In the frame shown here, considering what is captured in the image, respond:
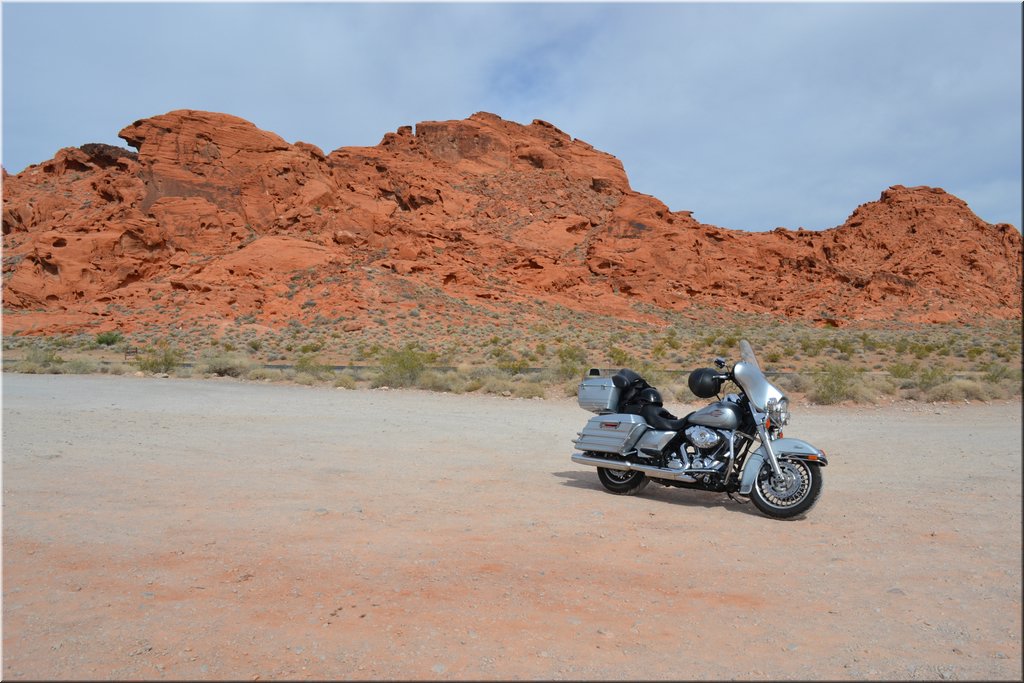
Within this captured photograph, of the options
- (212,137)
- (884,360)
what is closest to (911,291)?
(884,360)

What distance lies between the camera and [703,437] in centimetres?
682

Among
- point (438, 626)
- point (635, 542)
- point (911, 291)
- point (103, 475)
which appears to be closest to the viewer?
point (438, 626)

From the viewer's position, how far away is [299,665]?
11.5ft

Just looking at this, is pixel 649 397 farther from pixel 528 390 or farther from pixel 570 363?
pixel 570 363

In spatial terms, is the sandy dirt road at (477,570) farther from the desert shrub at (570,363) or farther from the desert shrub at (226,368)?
the desert shrub at (226,368)

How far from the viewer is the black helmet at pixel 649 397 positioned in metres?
7.68

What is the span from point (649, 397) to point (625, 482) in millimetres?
979

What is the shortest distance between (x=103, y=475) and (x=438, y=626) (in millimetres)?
5502

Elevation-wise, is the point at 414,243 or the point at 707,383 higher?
the point at 414,243

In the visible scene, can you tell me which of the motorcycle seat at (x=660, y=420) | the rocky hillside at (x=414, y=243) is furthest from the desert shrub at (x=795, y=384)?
the rocky hillside at (x=414, y=243)

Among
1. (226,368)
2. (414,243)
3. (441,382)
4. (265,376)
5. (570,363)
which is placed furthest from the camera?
(414,243)

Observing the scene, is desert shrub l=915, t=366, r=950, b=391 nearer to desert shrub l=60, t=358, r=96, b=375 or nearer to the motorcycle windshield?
the motorcycle windshield

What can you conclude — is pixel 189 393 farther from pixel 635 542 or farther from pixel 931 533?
pixel 931 533

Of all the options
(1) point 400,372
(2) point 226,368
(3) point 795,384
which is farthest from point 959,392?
(2) point 226,368
